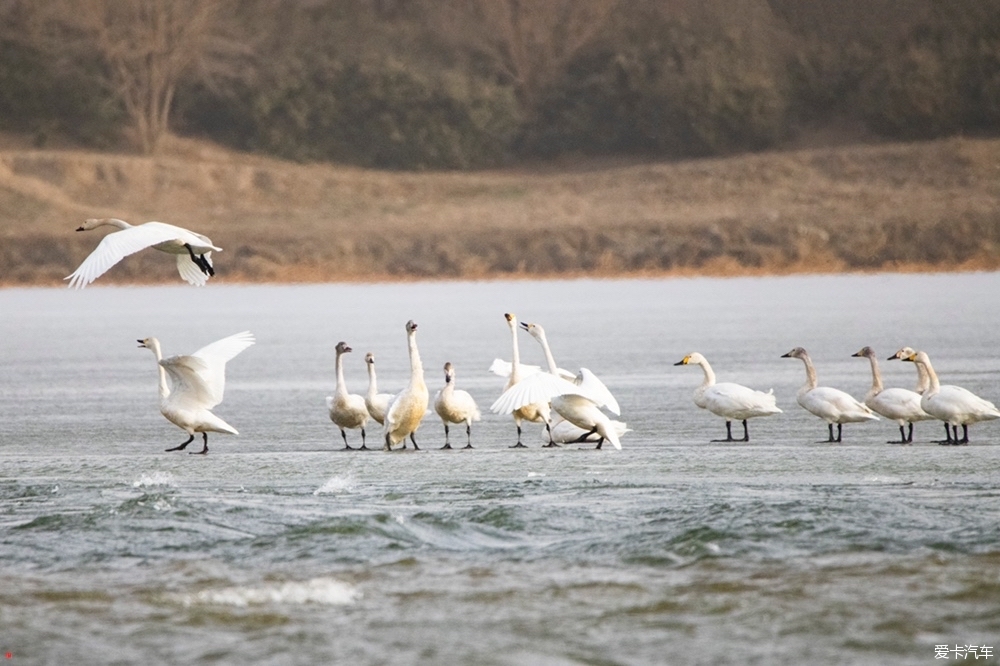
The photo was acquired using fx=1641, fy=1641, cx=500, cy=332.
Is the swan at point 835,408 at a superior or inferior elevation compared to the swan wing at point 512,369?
inferior

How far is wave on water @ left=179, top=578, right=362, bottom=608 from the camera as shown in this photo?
7.11m

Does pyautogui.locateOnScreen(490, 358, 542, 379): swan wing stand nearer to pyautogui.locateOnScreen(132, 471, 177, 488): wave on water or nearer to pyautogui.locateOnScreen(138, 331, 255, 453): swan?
pyautogui.locateOnScreen(138, 331, 255, 453): swan

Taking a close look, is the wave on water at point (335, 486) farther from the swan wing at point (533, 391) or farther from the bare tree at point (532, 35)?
the bare tree at point (532, 35)

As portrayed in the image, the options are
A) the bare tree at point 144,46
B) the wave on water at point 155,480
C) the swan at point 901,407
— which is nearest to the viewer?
the wave on water at point 155,480

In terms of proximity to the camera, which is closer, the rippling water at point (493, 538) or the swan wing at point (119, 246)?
the rippling water at point (493, 538)

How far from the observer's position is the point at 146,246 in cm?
998

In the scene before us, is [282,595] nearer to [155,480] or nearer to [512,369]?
[155,480]

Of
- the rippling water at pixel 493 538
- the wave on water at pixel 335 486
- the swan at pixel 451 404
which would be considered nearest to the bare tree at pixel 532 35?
the rippling water at pixel 493 538

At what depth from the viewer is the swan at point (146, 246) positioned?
9.74 m

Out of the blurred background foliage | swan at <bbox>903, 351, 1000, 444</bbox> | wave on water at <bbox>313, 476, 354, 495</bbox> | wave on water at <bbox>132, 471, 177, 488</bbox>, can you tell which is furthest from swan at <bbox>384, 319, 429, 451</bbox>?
the blurred background foliage

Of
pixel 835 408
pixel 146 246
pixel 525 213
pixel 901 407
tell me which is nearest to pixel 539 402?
pixel 835 408

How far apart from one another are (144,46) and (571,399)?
47772mm

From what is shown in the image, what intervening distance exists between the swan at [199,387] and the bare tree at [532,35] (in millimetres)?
49677

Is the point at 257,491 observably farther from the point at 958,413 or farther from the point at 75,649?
the point at 958,413
